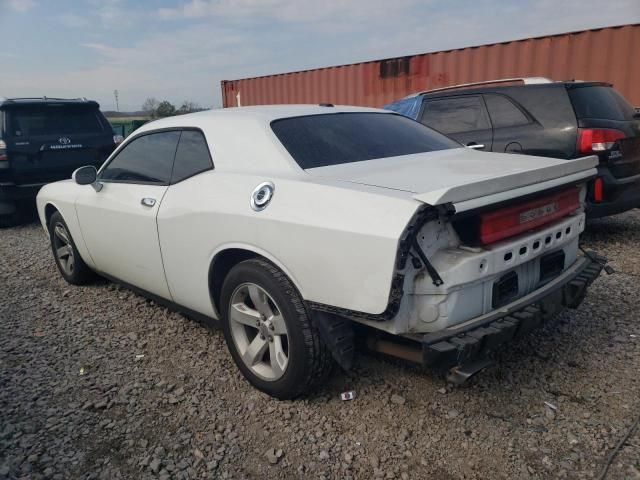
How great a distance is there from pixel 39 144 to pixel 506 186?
701 centimetres

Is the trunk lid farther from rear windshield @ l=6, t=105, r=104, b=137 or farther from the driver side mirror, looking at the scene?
rear windshield @ l=6, t=105, r=104, b=137

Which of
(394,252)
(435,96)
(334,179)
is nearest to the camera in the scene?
(394,252)

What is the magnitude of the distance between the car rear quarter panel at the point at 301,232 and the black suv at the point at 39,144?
5225 millimetres

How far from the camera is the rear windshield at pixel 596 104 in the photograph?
4918 mm

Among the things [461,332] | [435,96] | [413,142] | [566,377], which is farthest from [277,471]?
Answer: [435,96]

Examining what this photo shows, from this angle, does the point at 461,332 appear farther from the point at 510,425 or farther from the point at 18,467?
the point at 18,467

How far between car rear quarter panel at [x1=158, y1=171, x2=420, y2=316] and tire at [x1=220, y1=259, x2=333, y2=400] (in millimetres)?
91

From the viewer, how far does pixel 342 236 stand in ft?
6.98

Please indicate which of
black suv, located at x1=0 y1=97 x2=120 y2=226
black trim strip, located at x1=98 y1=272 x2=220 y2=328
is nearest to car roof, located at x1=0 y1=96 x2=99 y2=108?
black suv, located at x1=0 y1=97 x2=120 y2=226

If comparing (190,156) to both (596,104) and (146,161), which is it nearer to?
(146,161)

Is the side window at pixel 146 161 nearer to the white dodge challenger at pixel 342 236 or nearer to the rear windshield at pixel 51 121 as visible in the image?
the white dodge challenger at pixel 342 236

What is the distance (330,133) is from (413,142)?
0.60m

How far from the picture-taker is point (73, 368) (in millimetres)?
3123

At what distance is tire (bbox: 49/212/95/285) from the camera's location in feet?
14.6
